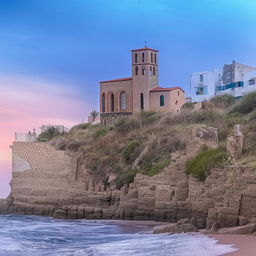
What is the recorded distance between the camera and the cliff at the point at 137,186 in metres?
21.6

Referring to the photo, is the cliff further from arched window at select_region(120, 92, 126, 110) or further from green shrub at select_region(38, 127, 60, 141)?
arched window at select_region(120, 92, 126, 110)

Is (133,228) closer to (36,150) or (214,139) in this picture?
(214,139)

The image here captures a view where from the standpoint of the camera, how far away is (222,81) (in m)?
67.1

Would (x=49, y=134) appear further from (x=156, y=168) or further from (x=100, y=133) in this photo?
(x=156, y=168)

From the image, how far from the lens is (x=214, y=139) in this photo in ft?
100

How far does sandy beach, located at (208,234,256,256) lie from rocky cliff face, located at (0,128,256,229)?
4.76 ft

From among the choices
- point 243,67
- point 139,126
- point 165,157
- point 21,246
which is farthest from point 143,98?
point 21,246

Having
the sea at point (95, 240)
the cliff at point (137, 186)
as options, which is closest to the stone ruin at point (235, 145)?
the cliff at point (137, 186)

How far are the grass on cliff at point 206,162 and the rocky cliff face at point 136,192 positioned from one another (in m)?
0.44

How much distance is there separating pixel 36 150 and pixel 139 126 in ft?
28.8

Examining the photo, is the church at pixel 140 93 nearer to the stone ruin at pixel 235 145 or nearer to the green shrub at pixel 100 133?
the green shrub at pixel 100 133

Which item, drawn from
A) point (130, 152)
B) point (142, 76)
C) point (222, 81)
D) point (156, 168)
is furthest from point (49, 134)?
point (156, 168)

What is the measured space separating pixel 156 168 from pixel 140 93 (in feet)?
77.8

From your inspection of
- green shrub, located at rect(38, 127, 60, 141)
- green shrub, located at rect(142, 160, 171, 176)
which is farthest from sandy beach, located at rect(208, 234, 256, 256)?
green shrub, located at rect(38, 127, 60, 141)
